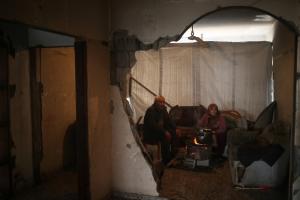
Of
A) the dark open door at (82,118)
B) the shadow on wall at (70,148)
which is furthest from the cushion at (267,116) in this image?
the dark open door at (82,118)

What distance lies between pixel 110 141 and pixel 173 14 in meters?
1.64

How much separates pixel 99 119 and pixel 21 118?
4.23ft

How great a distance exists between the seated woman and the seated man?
93cm

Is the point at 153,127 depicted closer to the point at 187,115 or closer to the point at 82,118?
the point at 187,115

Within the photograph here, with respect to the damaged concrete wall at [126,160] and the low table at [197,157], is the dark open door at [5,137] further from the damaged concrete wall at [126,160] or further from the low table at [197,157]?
the low table at [197,157]

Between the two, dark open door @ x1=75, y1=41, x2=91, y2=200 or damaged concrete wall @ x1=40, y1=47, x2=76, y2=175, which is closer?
dark open door @ x1=75, y1=41, x2=91, y2=200

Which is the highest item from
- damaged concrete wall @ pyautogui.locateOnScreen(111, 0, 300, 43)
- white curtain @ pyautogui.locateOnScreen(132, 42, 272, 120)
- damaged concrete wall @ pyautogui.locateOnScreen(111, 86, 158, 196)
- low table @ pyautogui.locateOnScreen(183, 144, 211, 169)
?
damaged concrete wall @ pyautogui.locateOnScreen(111, 0, 300, 43)

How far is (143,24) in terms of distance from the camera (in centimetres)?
340

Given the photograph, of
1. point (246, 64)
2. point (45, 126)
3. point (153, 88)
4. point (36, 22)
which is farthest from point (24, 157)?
point (246, 64)

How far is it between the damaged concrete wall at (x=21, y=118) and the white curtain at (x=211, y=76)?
333cm

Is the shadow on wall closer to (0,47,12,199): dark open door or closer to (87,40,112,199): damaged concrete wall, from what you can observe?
(0,47,12,199): dark open door

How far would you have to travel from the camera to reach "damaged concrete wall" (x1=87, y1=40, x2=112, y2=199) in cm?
311

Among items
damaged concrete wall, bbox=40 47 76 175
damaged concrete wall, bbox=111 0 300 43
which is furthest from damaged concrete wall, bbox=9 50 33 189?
damaged concrete wall, bbox=111 0 300 43

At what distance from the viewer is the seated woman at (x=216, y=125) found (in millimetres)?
5758
